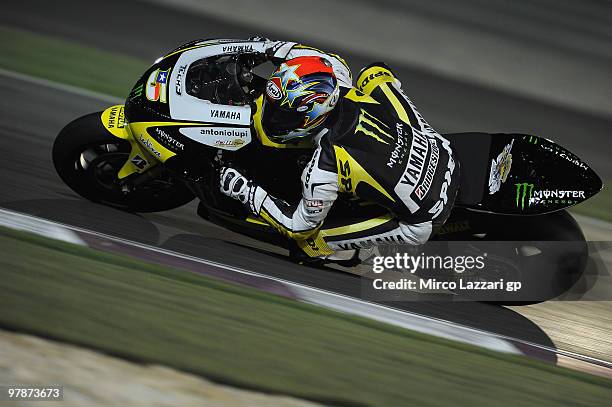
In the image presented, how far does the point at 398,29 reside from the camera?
8391mm

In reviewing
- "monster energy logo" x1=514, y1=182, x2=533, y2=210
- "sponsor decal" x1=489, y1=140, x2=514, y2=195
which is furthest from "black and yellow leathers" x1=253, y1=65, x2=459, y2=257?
"monster energy logo" x1=514, y1=182, x2=533, y2=210

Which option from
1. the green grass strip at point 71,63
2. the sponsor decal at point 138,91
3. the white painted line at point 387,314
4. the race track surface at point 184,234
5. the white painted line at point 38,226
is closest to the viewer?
the sponsor decal at point 138,91

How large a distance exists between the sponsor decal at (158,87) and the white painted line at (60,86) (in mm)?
2445

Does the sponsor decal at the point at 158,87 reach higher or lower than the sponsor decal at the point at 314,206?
higher

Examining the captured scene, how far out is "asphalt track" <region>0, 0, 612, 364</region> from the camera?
17.3ft

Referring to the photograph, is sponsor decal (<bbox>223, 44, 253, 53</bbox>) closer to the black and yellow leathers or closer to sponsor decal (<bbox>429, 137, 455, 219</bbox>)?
the black and yellow leathers

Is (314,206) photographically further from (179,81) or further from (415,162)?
(179,81)

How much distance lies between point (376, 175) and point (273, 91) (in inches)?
30.3

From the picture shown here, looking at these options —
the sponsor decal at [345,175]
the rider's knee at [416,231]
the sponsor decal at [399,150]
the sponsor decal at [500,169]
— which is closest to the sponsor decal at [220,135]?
the sponsor decal at [345,175]

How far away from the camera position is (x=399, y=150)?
14.8 ft

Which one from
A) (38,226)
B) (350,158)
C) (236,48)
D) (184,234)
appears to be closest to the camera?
(350,158)

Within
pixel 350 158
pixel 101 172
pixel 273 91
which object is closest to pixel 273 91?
pixel 273 91

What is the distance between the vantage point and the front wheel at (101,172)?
5066mm

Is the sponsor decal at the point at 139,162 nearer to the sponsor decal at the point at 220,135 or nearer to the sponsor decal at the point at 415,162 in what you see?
the sponsor decal at the point at 220,135
